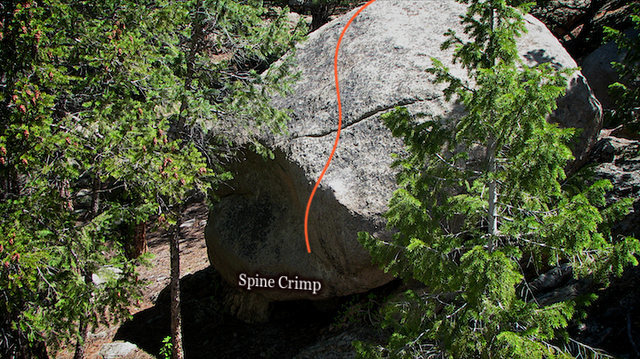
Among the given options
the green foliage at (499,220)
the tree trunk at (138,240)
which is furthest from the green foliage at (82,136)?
the tree trunk at (138,240)

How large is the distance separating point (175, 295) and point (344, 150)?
358cm

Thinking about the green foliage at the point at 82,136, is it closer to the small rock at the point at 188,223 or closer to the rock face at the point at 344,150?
the rock face at the point at 344,150

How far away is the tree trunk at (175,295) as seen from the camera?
7387 mm

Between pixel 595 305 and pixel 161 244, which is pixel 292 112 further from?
pixel 161 244

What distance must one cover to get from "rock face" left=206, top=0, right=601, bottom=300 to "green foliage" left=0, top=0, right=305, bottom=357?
130 cm

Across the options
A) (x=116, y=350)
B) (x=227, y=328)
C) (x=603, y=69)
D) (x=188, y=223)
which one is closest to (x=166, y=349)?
(x=116, y=350)

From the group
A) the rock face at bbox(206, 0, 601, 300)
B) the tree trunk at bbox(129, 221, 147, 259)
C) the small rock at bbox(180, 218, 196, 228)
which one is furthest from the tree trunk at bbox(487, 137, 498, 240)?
the small rock at bbox(180, 218, 196, 228)

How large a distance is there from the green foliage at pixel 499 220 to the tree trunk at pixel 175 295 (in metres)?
3.57

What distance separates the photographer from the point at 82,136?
5574 millimetres

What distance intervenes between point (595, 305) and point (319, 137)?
4.40 metres

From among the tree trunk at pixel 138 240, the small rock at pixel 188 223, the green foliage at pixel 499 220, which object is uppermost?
the green foliage at pixel 499 220

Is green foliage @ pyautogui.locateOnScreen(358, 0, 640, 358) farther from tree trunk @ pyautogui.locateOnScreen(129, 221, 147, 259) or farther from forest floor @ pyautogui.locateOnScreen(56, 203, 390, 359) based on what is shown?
tree trunk @ pyautogui.locateOnScreen(129, 221, 147, 259)

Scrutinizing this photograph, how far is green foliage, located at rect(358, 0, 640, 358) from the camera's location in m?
3.77

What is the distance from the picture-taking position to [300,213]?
318 inches
